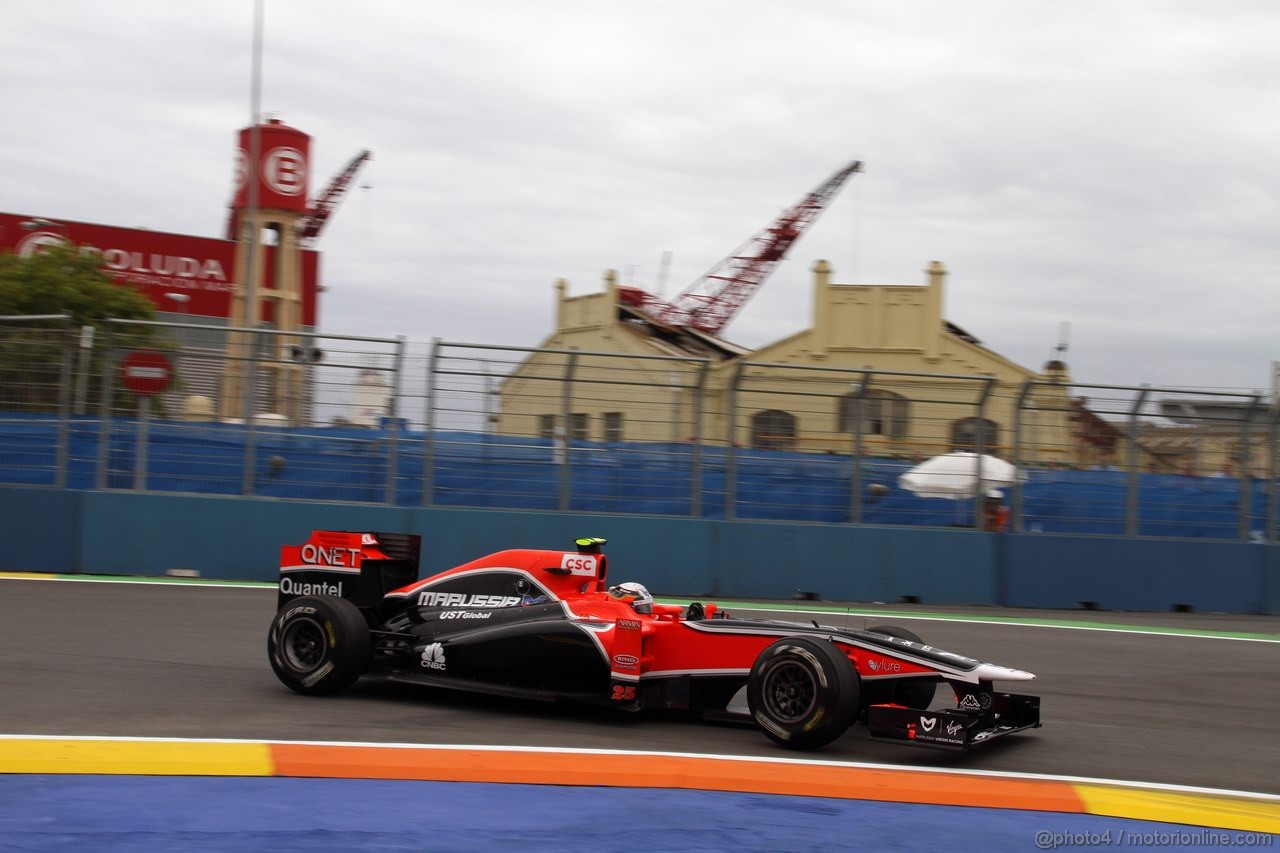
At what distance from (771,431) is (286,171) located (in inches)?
1668

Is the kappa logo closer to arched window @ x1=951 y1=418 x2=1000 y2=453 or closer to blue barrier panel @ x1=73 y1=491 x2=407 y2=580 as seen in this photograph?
blue barrier panel @ x1=73 y1=491 x2=407 y2=580

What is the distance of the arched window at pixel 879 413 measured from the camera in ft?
44.4

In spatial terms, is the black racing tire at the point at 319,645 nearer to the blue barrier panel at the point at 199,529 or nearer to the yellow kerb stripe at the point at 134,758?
the yellow kerb stripe at the point at 134,758

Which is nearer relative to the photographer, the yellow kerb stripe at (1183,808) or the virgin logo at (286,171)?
the yellow kerb stripe at (1183,808)

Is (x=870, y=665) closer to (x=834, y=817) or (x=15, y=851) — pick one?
(x=834, y=817)

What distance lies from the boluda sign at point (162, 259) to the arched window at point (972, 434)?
4258 centimetres

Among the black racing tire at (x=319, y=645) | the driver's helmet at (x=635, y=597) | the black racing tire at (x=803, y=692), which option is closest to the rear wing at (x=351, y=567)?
the black racing tire at (x=319, y=645)

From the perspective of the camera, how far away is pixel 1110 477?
45.5ft

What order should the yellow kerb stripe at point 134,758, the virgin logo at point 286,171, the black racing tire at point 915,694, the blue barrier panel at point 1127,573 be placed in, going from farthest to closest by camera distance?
the virgin logo at point 286,171
the blue barrier panel at point 1127,573
the black racing tire at point 915,694
the yellow kerb stripe at point 134,758

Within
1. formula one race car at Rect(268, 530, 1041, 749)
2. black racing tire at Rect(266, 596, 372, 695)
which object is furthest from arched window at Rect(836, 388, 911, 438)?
black racing tire at Rect(266, 596, 372, 695)

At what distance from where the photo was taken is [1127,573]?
550 inches

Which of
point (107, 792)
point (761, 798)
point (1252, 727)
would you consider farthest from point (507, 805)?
point (1252, 727)

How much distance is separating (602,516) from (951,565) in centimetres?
389

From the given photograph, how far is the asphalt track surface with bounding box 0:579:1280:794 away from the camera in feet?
20.8
